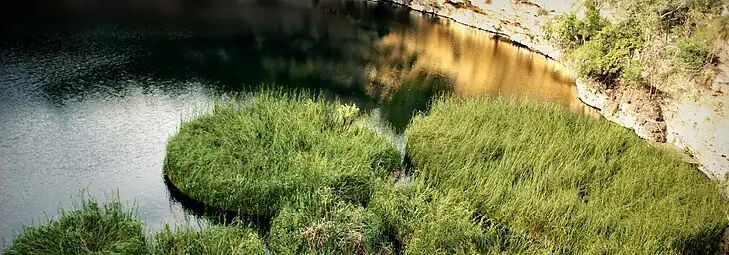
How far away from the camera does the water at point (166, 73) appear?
12.2 meters

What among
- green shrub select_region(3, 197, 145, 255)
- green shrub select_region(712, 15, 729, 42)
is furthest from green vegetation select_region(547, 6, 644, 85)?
green shrub select_region(3, 197, 145, 255)

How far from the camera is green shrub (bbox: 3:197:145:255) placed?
8914 mm

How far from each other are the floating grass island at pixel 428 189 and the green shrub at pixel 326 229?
0.02 m

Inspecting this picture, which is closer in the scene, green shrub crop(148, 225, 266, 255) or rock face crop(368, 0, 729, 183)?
green shrub crop(148, 225, 266, 255)

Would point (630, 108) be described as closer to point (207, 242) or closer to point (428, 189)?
point (428, 189)

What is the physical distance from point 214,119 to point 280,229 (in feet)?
14.1

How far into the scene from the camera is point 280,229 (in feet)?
32.9

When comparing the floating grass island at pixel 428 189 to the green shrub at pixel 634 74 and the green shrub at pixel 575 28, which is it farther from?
the green shrub at pixel 575 28

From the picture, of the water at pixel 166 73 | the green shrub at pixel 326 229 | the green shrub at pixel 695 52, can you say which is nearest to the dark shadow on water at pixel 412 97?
the water at pixel 166 73

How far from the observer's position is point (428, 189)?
11359 mm

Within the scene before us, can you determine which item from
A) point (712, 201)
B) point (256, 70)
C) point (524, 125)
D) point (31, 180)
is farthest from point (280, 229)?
point (256, 70)

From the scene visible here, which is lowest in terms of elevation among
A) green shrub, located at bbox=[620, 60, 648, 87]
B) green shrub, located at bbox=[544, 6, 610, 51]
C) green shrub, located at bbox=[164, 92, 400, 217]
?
green shrub, located at bbox=[164, 92, 400, 217]

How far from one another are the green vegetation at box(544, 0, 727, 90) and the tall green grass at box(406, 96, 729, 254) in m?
2.95

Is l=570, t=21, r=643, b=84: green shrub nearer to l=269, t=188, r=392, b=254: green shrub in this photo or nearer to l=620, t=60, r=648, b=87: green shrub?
l=620, t=60, r=648, b=87: green shrub
